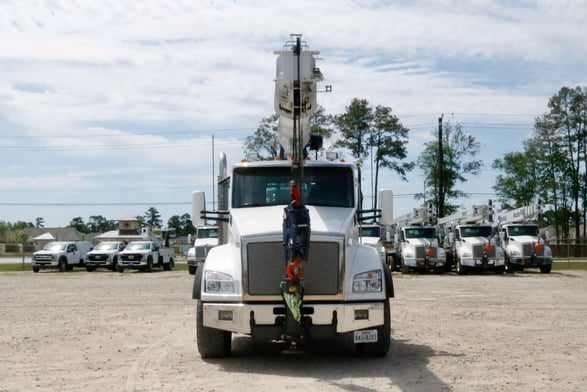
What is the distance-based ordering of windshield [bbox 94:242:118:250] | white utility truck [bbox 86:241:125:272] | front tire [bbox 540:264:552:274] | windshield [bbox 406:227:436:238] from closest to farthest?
front tire [bbox 540:264:552:274] → windshield [bbox 406:227:436:238] → white utility truck [bbox 86:241:125:272] → windshield [bbox 94:242:118:250]

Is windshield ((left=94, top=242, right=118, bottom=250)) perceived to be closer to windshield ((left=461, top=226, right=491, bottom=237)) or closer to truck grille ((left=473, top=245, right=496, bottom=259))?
windshield ((left=461, top=226, right=491, bottom=237))

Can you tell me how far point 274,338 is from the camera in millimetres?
9906

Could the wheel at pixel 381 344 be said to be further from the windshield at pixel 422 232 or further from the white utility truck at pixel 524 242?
the windshield at pixel 422 232

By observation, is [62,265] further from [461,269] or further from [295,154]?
[295,154]

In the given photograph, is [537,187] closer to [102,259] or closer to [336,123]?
[336,123]

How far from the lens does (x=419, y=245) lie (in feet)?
129

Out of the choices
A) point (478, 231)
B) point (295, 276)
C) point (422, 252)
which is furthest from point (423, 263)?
point (295, 276)

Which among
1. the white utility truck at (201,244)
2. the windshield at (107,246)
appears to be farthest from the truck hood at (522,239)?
the windshield at (107,246)

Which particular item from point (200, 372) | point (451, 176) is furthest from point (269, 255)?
point (451, 176)

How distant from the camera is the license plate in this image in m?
10.1

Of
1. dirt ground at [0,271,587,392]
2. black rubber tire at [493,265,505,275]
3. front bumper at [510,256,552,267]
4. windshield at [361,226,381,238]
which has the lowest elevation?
dirt ground at [0,271,587,392]

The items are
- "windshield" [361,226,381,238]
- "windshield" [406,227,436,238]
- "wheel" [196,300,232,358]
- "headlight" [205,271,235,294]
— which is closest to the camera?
"headlight" [205,271,235,294]

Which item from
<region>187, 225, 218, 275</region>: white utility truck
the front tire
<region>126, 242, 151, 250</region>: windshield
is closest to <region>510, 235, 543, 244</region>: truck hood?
the front tire

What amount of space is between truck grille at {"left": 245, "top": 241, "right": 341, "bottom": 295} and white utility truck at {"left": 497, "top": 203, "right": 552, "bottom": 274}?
99.8ft
